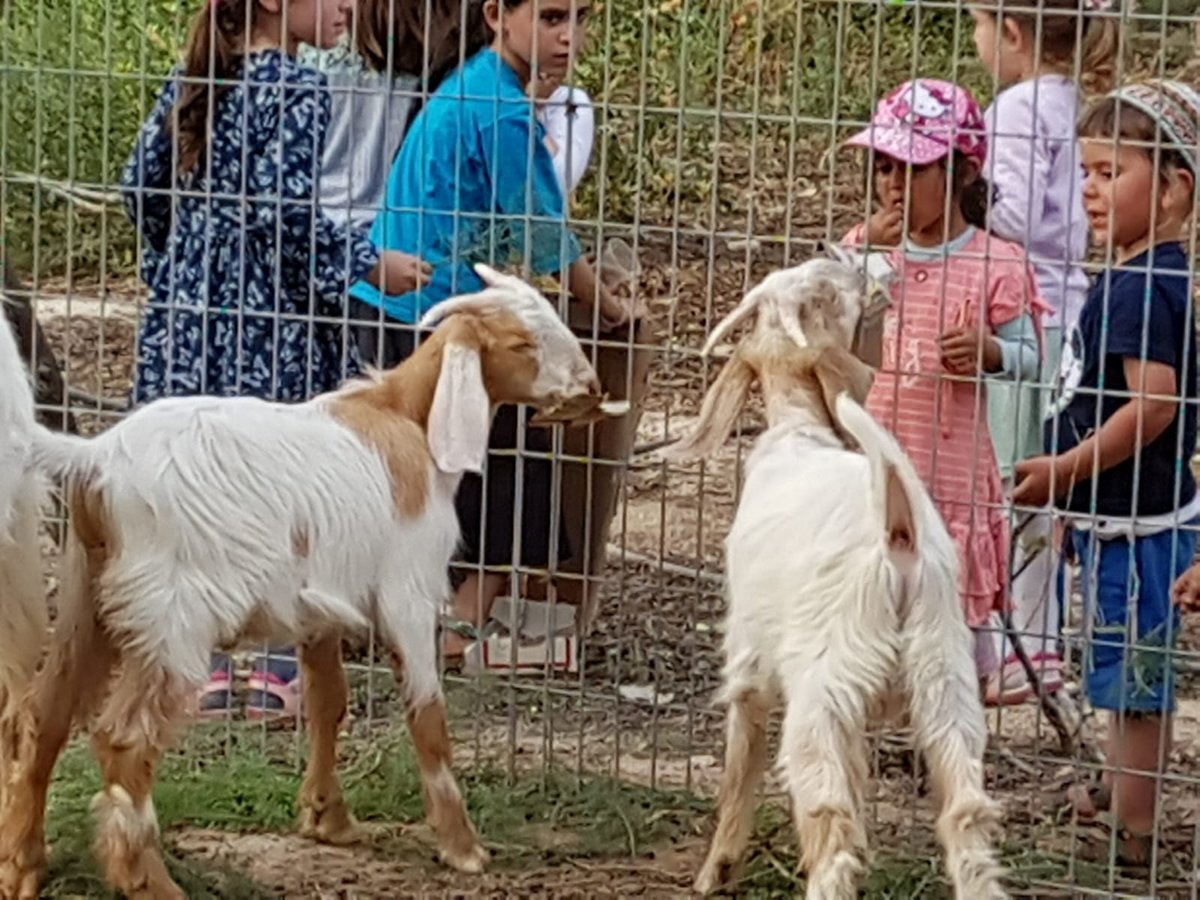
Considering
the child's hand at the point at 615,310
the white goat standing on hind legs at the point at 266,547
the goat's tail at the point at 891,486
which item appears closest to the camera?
the goat's tail at the point at 891,486

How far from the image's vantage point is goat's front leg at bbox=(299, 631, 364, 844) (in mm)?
5117

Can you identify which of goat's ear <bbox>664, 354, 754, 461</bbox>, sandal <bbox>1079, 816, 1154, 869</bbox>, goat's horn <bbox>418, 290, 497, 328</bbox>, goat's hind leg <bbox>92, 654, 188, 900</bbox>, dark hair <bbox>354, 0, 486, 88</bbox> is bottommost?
sandal <bbox>1079, 816, 1154, 869</bbox>

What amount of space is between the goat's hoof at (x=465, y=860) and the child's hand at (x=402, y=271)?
1.23 metres

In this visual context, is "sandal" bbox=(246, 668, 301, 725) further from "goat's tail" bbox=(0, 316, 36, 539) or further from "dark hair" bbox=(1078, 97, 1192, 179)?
"dark hair" bbox=(1078, 97, 1192, 179)

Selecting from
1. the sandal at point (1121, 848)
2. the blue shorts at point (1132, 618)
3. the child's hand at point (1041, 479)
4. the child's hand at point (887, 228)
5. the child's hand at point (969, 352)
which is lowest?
the sandal at point (1121, 848)

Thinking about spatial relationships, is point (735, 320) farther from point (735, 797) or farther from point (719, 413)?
point (735, 797)

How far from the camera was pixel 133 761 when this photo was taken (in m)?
4.57

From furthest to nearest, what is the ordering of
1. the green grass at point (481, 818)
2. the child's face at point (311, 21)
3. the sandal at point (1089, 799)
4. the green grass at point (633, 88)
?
1. the green grass at point (633, 88)
2. the child's face at point (311, 21)
3. the sandal at point (1089, 799)
4. the green grass at point (481, 818)

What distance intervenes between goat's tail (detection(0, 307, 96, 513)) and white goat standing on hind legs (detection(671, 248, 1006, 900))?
1.23m

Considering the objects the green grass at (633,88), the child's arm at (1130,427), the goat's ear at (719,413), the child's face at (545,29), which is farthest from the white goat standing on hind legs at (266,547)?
the green grass at (633,88)

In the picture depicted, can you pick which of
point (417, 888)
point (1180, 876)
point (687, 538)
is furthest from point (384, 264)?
point (687, 538)

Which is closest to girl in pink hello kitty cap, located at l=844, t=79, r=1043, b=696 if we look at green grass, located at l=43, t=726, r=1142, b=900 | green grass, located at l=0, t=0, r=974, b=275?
green grass, located at l=43, t=726, r=1142, b=900

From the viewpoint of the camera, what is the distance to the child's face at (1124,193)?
4.85 meters

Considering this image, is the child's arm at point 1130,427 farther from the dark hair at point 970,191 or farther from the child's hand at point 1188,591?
the dark hair at point 970,191
